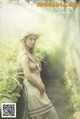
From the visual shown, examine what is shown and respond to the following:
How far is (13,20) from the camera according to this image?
314cm

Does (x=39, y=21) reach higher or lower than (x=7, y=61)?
higher

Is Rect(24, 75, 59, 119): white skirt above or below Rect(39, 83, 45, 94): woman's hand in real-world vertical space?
below

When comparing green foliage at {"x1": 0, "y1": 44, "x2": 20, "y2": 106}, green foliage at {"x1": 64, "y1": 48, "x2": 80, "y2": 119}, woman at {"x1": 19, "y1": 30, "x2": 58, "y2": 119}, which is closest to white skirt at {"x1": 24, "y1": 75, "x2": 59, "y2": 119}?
woman at {"x1": 19, "y1": 30, "x2": 58, "y2": 119}

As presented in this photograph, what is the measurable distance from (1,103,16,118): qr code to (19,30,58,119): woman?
13 centimetres

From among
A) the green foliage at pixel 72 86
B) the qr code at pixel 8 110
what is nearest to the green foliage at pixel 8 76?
the qr code at pixel 8 110

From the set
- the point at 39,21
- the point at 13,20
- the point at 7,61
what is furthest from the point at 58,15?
the point at 7,61

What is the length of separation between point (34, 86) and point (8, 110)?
0.96 feet

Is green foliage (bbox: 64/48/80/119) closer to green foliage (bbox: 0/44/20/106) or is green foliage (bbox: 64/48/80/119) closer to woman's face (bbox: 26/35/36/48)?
woman's face (bbox: 26/35/36/48)

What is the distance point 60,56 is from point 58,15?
350 mm

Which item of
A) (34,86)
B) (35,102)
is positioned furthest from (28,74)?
(35,102)

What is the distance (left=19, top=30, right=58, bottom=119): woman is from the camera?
10.1ft

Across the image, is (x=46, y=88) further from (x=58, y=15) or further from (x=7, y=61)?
(x=58, y=15)

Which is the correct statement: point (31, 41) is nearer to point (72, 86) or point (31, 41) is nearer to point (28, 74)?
point (28, 74)

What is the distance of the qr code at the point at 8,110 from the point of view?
3064 mm
